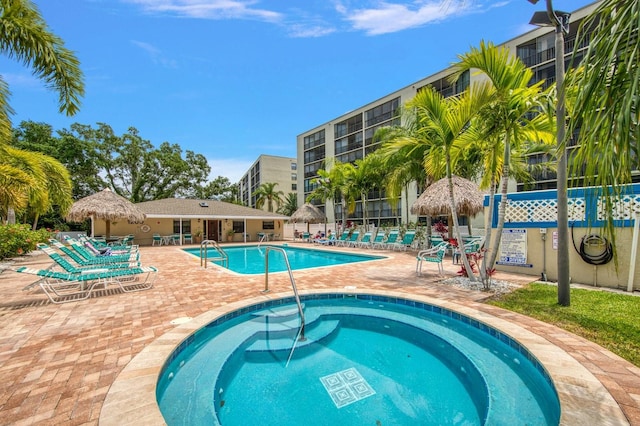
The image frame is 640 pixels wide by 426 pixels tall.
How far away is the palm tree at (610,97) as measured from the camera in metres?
1.60

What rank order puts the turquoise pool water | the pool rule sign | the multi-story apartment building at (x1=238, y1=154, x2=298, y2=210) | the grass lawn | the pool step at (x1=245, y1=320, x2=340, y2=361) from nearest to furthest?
the grass lawn, the pool step at (x1=245, y1=320, x2=340, y2=361), the pool rule sign, the turquoise pool water, the multi-story apartment building at (x1=238, y1=154, x2=298, y2=210)

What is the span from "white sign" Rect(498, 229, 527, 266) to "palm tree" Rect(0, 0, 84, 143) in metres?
12.3

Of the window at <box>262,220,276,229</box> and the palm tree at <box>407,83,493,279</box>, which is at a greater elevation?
the palm tree at <box>407,83,493,279</box>

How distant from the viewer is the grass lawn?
3447 mm

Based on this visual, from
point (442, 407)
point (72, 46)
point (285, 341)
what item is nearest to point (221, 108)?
point (72, 46)

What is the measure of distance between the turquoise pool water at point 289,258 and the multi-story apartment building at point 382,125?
6.79 meters

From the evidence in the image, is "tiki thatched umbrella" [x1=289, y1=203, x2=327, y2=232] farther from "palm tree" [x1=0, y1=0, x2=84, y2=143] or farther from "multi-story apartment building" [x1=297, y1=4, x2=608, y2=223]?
"palm tree" [x1=0, y1=0, x2=84, y2=143]

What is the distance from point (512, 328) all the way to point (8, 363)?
6162mm

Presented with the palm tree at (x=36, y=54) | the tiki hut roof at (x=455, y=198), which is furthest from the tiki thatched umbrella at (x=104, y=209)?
the tiki hut roof at (x=455, y=198)

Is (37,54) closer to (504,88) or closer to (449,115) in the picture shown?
(449,115)

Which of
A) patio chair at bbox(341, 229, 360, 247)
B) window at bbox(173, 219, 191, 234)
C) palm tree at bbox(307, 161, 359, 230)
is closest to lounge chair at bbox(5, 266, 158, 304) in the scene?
patio chair at bbox(341, 229, 360, 247)

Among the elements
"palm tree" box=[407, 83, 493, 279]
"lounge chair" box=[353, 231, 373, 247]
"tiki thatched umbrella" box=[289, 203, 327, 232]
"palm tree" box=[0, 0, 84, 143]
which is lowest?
"lounge chair" box=[353, 231, 373, 247]

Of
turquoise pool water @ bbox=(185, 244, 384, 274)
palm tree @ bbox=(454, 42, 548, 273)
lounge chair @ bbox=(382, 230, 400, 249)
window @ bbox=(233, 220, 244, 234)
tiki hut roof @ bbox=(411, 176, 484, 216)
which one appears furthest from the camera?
window @ bbox=(233, 220, 244, 234)

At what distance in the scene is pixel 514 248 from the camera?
7.77 metres
